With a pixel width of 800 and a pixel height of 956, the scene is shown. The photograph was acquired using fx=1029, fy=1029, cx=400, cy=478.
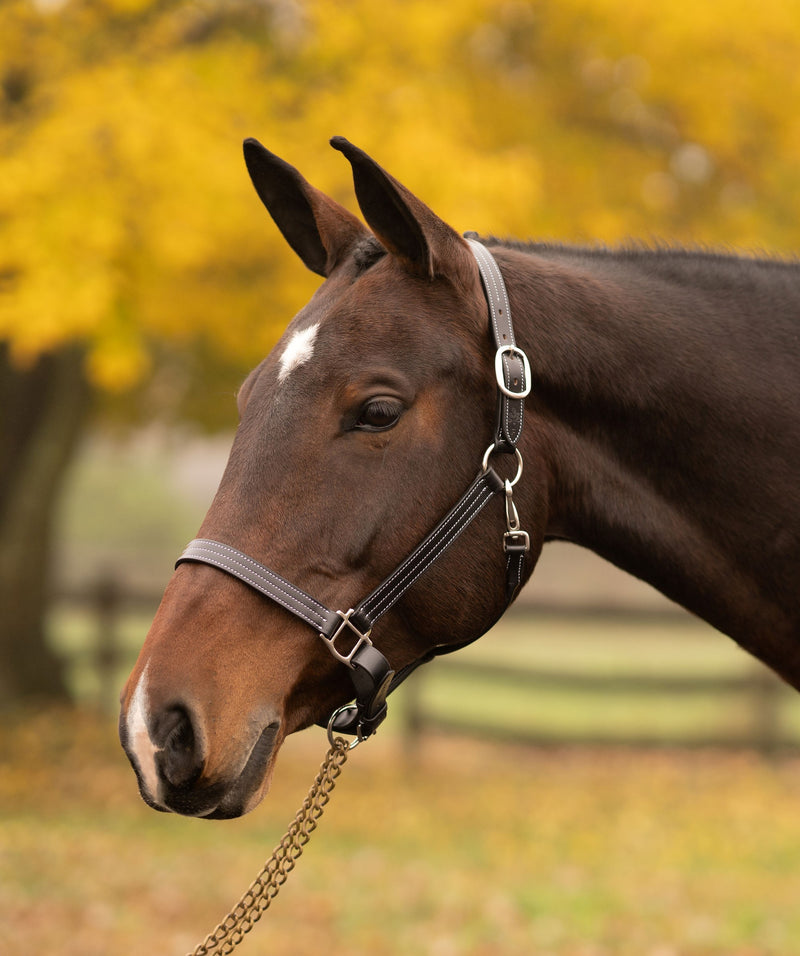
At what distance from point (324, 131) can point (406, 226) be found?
17.6 ft

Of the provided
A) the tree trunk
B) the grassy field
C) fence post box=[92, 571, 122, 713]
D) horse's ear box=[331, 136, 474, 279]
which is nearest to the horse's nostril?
horse's ear box=[331, 136, 474, 279]

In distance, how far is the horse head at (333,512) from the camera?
204cm

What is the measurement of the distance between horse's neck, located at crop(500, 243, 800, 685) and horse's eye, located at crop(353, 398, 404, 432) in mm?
359

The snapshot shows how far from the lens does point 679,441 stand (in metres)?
2.45

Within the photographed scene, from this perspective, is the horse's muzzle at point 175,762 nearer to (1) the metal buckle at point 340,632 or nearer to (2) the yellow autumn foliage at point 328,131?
(1) the metal buckle at point 340,632

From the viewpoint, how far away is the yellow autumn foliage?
670 cm

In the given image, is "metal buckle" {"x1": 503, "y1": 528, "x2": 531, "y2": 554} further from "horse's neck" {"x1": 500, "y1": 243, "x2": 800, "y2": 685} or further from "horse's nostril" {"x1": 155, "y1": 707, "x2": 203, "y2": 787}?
"horse's nostril" {"x1": 155, "y1": 707, "x2": 203, "y2": 787}

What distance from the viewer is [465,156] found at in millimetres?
6953

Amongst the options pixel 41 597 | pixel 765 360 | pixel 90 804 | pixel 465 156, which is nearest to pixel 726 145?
pixel 465 156

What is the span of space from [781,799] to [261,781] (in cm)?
830

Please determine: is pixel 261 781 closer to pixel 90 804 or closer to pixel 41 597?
pixel 90 804

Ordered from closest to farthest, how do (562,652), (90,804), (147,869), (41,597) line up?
(147,869), (90,804), (41,597), (562,652)

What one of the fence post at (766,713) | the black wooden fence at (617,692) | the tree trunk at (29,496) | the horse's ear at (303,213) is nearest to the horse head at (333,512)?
the horse's ear at (303,213)

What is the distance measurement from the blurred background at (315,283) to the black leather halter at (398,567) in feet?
12.6
